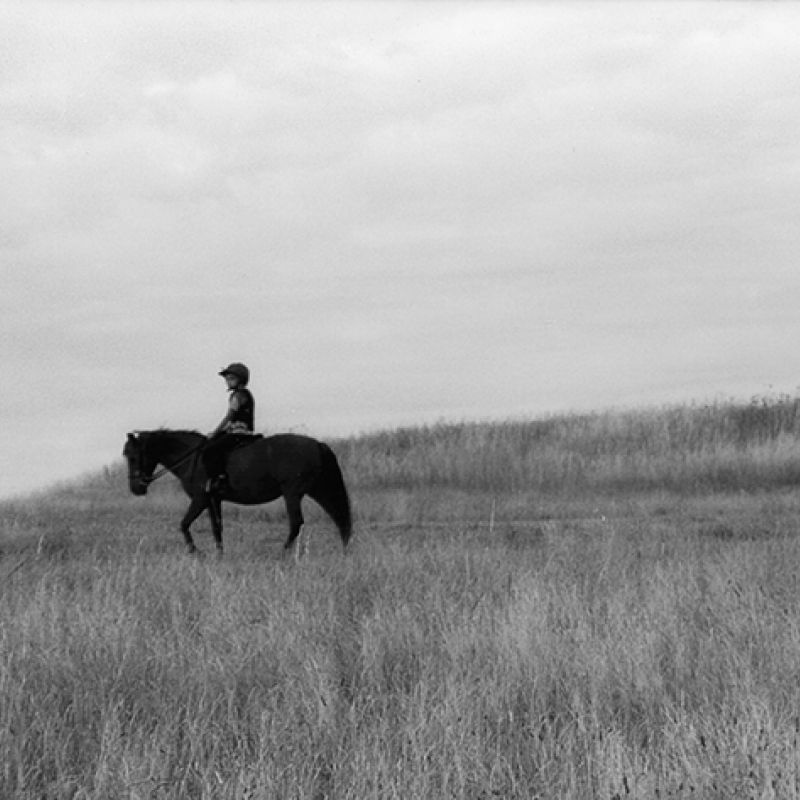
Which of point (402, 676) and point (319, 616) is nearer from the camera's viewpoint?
point (402, 676)

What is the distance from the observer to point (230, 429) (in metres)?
15.4

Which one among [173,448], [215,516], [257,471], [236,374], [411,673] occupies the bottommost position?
[215,516]

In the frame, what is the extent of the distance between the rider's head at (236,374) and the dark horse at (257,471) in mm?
865

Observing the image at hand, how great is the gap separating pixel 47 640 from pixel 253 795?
9.69ft

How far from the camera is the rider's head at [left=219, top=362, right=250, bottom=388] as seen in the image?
1491cm

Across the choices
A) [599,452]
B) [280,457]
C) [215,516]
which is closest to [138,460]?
[215,516]

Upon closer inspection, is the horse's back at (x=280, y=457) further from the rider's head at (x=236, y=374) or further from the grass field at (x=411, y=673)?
the grass field at (x=411, y=673)

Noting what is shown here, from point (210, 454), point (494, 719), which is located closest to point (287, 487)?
point (210, 454)

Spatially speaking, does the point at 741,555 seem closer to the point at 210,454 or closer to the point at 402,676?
the point at 402,676

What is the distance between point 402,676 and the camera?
6.80m

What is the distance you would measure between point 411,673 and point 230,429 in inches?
349

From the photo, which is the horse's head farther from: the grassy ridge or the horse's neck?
the grassy ridge

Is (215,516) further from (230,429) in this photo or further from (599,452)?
(599,452)

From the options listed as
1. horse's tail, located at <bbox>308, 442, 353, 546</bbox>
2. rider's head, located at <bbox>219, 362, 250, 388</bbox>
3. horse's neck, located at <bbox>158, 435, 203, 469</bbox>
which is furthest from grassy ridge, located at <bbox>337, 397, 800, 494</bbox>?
rider's head, located at <bbox>219, 362, 250, 388</bbox>
